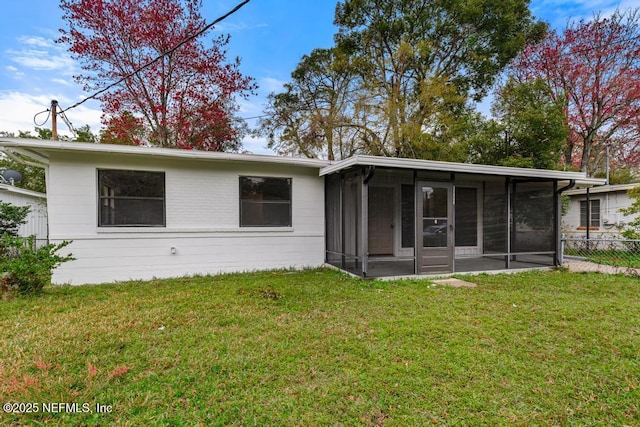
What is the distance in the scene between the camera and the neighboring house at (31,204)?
9281 millimetres

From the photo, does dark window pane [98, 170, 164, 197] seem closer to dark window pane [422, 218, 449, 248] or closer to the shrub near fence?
dark window pane [422, 218, 449, 248]

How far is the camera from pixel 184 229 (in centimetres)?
618

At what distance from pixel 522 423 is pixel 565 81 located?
15686 millimetres

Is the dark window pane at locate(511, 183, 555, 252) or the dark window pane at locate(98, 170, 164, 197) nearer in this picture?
the dark window pane at locate(98, 170, 164, 197)

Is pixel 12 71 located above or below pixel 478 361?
above

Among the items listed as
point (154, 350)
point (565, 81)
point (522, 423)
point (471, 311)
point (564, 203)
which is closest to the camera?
point (522, 423)

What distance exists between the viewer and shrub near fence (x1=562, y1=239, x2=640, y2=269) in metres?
7.29

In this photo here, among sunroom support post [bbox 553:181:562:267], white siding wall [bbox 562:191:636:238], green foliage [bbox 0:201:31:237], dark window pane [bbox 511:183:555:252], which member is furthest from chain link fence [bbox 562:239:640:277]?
green foliage [bbox 0:201:31:237]

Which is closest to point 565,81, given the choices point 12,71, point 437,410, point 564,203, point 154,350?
point 564,203

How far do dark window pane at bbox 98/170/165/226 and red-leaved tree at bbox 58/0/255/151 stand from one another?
5.69 m

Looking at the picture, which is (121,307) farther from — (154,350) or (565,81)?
(565,81)

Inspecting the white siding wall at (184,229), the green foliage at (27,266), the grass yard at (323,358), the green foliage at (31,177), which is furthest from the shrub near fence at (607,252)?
the green foliage at (31,177)

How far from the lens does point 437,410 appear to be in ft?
6.73

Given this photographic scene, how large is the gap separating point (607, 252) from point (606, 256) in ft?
2.65
